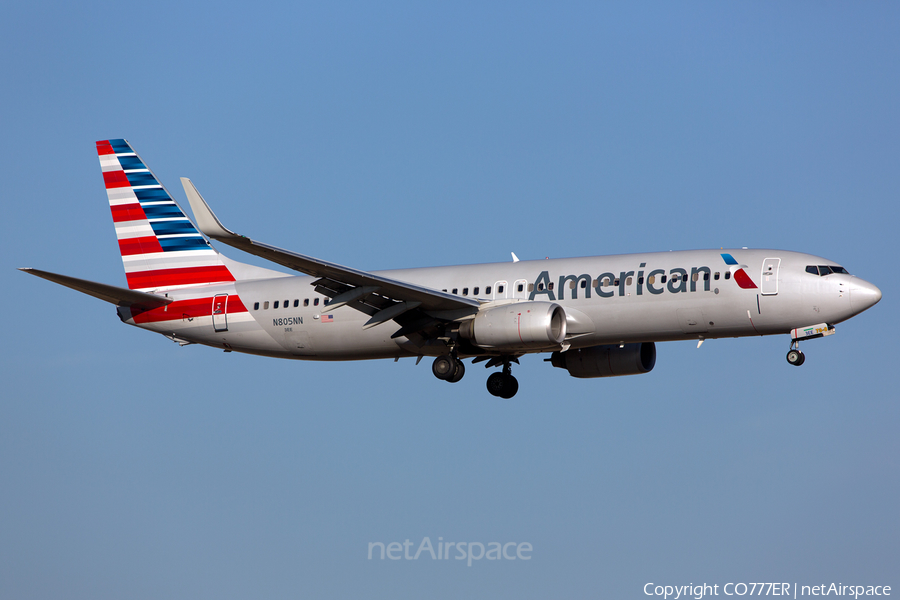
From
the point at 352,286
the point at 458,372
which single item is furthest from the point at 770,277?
the point at 352,286

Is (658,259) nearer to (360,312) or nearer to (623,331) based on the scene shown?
(623,331)

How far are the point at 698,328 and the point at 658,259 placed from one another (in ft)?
8.70

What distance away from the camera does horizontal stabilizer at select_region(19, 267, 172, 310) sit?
33.9 metres

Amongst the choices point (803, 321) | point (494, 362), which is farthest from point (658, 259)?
point (494, 362)

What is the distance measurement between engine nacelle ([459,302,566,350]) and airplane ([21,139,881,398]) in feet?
0.15

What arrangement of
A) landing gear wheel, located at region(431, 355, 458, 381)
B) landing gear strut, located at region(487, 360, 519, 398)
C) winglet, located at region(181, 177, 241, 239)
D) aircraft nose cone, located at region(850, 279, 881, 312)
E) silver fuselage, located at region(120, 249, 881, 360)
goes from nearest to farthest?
1. winglet, located at region(181, 177, 241, 239)
2. aircraft nose cone, located at region(850, 279, 881, 312)
3. silver fuselage, located at region(120, 249, 881, 360)
4. landing gear wheel, located at region(431, 355, 458, 381)
5. landing gear strut, located at region(487, 360, 519, 398)

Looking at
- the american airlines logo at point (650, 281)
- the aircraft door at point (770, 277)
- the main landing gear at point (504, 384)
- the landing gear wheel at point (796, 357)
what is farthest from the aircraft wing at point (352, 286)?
the landing gear wheel at point (796, 357)

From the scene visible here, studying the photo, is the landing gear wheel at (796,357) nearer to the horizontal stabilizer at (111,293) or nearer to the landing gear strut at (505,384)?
the landing gear strut at (505,384)

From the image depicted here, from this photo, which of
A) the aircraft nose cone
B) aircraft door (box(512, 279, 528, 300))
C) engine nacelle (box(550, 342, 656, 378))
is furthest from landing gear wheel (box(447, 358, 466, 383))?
the aircraft nose cone

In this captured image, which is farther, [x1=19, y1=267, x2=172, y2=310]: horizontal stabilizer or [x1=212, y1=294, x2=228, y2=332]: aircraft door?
[x1=212, y1=294, x2=228, y2=332]: aircraft door

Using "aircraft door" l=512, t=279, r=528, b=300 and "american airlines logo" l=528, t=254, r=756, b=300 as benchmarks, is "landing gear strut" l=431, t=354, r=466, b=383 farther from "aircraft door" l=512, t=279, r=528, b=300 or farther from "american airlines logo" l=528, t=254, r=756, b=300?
"american airlines logo" l=528, t=254, r=756, b=300

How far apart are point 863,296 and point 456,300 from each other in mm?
12678

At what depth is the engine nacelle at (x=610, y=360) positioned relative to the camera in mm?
37781

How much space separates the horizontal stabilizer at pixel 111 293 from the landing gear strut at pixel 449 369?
1126 centimetres
